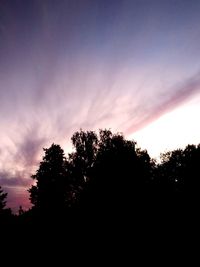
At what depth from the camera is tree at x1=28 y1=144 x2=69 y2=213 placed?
43.5 m

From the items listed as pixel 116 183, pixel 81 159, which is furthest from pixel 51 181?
pixel 116 183

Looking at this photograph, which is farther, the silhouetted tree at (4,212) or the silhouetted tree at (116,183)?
the silhouetted tree at (4,212)

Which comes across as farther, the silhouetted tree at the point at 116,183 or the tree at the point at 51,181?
the tree at the point at 51,181

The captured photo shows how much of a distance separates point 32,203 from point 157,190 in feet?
107

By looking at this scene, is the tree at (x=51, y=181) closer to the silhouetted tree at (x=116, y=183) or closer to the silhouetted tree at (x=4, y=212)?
the silhouetted tree at (x=4, y=212)

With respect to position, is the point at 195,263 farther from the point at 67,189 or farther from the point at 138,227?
the point at 67,189

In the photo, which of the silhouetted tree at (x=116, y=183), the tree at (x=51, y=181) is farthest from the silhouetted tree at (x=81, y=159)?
the silhouetted tree at (x=116, y=183)

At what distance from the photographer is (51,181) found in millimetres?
45344

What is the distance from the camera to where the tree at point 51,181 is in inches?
1714

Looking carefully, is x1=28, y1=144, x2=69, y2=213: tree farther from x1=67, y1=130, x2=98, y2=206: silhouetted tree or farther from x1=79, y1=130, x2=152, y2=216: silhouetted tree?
x1=79, y1=130, x2=152, y2=216: silhouetted tree

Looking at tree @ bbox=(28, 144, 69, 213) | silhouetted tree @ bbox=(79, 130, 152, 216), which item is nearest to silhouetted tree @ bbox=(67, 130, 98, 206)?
tree @ bbox=(28, 144, 69, 213)

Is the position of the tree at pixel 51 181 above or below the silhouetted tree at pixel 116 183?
above

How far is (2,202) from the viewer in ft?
140

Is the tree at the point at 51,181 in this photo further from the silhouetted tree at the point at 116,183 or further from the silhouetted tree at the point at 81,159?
the silhouetted tree at the point at 116,183
